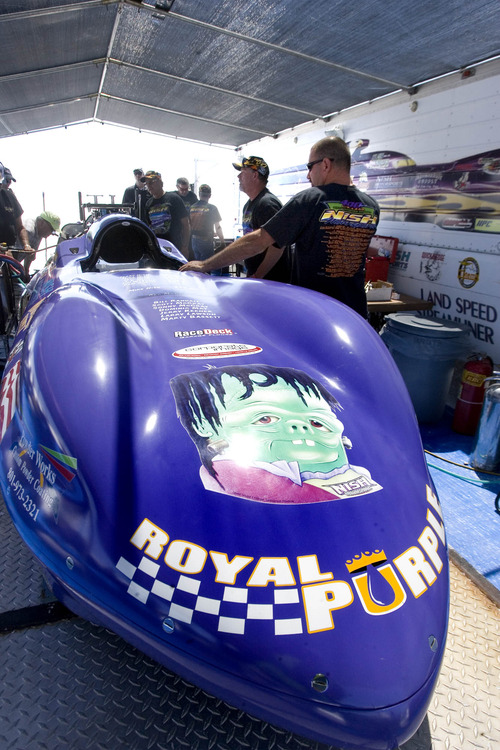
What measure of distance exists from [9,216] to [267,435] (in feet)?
16.4

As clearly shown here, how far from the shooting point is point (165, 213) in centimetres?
543

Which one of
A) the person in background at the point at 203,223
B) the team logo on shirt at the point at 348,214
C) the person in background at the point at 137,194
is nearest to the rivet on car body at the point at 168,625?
the team logo on shirt at the point at 348,214

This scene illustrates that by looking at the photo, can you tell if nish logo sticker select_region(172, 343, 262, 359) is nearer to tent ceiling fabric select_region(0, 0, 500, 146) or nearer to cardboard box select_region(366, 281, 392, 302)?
cardboard box select_region(366, 281, 392, 302)

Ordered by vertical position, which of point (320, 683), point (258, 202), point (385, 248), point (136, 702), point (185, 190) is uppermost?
point (185, 190)

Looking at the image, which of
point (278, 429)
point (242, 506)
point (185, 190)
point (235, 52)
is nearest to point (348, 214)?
point (278, 429)

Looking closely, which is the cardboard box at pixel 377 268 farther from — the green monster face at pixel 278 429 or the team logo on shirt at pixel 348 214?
the green monster face at pixel 278 429

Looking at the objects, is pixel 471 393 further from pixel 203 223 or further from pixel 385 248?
pixel 203 223

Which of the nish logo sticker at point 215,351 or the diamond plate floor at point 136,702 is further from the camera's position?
the nish logo sticker at point 215,351

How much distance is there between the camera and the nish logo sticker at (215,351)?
156 centimetres

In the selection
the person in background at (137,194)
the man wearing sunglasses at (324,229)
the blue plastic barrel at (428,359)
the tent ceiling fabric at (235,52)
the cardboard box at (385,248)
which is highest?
the tent ceiling fabric at (235,52)

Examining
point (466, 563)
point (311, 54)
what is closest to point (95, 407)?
point (466, 563)

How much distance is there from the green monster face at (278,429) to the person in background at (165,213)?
14.7 ft

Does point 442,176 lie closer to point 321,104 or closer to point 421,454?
point 321,104

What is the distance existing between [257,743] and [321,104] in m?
6.72
